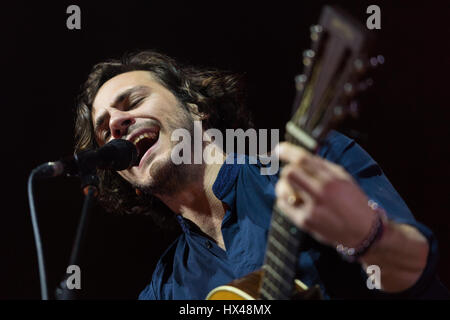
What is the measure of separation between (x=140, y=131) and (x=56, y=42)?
0.88 meters

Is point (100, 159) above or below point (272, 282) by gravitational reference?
above

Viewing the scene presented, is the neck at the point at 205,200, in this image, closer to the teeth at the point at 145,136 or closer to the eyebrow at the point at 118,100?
the teeth at the point at 145,136

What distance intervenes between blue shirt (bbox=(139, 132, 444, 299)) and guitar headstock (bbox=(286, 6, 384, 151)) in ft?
0.73

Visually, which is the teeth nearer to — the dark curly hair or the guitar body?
the dark curly hair

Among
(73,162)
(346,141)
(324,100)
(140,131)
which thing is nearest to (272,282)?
(324,100)

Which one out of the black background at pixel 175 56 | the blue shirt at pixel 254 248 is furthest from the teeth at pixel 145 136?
the black background at pixel 175 56

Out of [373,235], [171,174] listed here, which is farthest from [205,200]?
[373,235]

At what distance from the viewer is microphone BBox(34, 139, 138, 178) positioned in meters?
1.49

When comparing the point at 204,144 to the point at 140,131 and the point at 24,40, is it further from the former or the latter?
the point at 24,40

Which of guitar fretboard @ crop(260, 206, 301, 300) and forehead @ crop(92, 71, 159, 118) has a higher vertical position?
forehead @ crop(92, 71, 159, 118)

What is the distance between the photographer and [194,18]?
8.38ft

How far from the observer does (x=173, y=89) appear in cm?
248

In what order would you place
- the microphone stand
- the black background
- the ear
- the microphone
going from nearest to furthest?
the microphone stand, the microphone, the black background, the ear

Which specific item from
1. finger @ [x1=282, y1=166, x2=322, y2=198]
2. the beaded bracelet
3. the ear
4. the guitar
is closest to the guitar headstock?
the guitar
